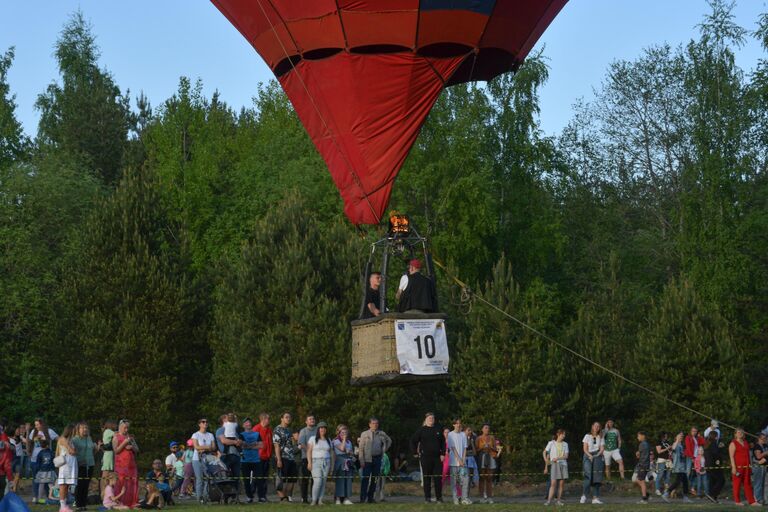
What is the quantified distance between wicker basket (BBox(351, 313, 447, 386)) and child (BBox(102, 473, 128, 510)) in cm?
448

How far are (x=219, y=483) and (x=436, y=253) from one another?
2378 centimetres

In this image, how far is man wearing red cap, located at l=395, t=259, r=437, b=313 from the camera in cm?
1500

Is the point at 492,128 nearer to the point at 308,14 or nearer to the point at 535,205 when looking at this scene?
the point at 535,205

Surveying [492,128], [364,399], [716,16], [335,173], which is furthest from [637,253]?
[335,173]

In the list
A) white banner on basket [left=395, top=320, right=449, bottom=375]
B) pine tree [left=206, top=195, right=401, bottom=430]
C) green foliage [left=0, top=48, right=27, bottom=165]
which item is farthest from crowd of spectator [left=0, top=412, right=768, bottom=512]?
green foliage [left=0, top=48, right=27, bottom=165]

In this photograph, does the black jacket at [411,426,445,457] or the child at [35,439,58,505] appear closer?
the black jacket at [411,426,445,457]

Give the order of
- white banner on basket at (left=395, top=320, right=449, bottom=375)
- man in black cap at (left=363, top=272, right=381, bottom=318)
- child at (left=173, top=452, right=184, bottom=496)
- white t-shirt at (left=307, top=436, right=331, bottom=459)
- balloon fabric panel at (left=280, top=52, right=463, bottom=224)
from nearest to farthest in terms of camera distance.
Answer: white banner on basket at (left=395, top=320, right=449, bottom=375), man in black cap at (left=363, top=272, right=381, bottom=318), balloon fabric panel at (left=280, top=52, right=463, bottom=224), white t-shirt at (left=307, top=436, right=331, bottom=459), child at (left=173, top=452, right=184, bottom=496)

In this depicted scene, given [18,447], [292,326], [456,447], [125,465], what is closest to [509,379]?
[292,326]

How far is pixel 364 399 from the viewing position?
95.7ft

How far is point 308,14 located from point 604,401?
16838mm

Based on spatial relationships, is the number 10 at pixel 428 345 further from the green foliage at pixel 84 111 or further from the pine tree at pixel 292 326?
the green foliage at pixel 84 111

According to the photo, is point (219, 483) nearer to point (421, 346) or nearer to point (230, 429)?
point (230, 429)

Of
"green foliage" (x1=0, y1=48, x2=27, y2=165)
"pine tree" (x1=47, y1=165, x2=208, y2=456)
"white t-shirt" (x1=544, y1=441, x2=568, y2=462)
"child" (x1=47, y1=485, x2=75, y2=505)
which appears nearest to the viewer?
"child" (x1=47, y1=485, x2=75, y2=505)

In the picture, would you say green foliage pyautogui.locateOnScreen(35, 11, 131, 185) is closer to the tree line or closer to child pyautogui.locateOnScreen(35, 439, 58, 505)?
the tree line
